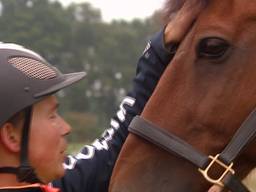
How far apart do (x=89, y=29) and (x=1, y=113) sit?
57803mm

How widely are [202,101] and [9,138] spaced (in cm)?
89

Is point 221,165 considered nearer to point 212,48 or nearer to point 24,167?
point 212,48

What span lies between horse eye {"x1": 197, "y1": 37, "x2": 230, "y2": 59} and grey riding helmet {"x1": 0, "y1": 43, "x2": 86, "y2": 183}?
0.59 m

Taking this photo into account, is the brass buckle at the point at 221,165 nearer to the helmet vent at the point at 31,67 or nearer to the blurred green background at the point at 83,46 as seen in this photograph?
the helmet vent at the point at 31,67

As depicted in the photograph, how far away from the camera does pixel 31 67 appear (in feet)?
9.02

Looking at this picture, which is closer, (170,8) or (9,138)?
(9,138)

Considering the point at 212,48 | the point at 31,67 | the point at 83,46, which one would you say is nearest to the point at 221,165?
the point at 212,48

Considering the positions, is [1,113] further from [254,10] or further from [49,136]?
[254,10]

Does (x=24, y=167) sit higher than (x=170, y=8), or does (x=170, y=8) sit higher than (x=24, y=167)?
(x=170, y=8)

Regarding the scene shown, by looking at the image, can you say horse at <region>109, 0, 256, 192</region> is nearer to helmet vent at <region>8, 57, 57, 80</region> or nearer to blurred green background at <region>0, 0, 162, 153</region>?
helmet vent at <region>8, 57, 57, 80</region>

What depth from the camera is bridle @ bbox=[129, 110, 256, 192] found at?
2.70 meters

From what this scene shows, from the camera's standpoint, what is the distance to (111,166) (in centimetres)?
328

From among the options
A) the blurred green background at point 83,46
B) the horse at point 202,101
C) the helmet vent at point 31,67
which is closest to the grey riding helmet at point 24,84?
the helmet vent at point 31,67

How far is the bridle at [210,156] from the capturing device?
270 cm
